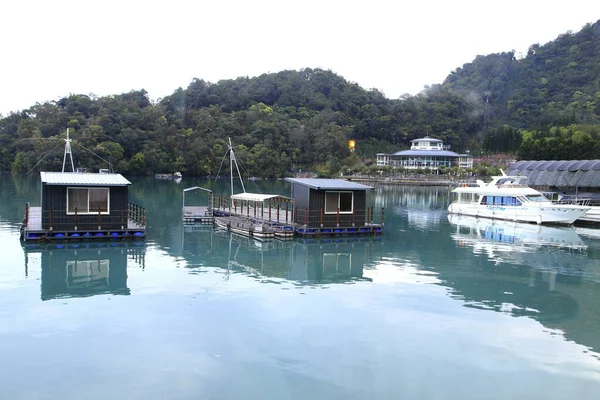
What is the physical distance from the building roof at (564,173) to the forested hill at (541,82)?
73.2 m

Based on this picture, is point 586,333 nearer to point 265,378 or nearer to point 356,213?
point 265,378

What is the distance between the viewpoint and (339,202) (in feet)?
86.5

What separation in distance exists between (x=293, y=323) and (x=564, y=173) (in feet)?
117

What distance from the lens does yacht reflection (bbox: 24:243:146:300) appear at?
15.4 meters

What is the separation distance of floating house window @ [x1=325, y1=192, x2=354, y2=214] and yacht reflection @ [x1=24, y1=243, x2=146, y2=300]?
9.17 m

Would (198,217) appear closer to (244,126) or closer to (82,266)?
(82,266)

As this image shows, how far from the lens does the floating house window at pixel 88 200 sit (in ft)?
70.8

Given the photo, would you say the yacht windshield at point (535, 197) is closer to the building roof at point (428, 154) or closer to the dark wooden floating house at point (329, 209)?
the dark wooden floating house at point (329, 209)

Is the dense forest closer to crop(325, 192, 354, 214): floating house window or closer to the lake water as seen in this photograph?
crop(325, 192, 354, 214): floating house window

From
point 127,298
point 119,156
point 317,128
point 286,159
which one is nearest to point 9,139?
point 119,156

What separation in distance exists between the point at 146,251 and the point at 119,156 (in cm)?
6632

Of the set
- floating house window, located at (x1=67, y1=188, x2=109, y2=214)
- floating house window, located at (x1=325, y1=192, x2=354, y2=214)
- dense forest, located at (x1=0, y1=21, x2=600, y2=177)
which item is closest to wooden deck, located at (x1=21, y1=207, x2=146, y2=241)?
floating house window, located at (x1=67, y1=188, x2=109, y2=214)

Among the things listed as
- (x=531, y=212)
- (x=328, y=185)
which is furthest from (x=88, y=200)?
(x=531, y=212)

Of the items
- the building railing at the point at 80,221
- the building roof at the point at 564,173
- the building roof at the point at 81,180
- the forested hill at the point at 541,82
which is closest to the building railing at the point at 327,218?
the building railing at the point at 80,221
